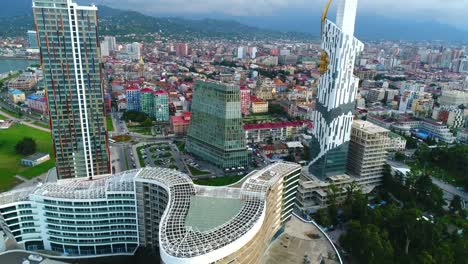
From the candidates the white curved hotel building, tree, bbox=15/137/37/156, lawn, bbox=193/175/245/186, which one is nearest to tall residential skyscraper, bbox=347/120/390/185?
lawn, bbox=193/175/245/186

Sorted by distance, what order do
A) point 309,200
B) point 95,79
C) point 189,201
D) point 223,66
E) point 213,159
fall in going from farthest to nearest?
point 223,66 → point 213,159 → point 309,200 → point 95,79 → point 189,201

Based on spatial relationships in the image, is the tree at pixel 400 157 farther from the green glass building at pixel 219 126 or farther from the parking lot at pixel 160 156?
the parking lot at pixel 160 156

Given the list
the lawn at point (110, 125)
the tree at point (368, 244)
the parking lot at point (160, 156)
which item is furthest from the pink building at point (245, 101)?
the tree at point (368, 244)

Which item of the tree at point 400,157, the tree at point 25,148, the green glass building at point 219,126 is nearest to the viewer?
the green glass building at point 219,126

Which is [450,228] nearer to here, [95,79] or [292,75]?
[95,79]

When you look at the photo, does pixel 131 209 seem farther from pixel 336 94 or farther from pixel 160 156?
pixel 160 156

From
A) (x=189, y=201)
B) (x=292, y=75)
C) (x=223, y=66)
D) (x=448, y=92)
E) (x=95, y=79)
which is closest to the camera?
(x=189, y=201)

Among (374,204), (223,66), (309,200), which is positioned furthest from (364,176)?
(223,66)
